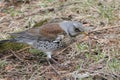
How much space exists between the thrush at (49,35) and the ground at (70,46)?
10.3 inches

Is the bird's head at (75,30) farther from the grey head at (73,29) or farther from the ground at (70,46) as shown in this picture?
the ground at (70,46)

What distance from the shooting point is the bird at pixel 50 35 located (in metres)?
5.73

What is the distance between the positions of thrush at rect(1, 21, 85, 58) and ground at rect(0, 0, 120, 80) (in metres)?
0.26

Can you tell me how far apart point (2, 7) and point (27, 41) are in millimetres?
2615

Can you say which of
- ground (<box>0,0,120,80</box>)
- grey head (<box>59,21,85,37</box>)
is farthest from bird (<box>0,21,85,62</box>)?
ground (<box>0,0,120,80</box>)

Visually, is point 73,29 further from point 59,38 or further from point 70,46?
point 70,46

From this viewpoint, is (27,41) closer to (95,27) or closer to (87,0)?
(95,27)

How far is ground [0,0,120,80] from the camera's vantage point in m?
5.62

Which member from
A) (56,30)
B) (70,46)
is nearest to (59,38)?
(56,30)

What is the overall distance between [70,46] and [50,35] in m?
0.66

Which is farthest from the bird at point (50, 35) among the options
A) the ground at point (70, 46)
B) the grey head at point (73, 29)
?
the ground at point (70, 46)

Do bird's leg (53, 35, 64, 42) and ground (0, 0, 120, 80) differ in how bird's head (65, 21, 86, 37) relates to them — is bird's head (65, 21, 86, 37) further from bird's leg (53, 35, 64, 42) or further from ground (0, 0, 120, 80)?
ground (0, 0, 120, 80)

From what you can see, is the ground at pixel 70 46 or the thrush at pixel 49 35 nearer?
the ground at pixel 70 46

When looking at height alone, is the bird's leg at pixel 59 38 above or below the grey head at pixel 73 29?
below
